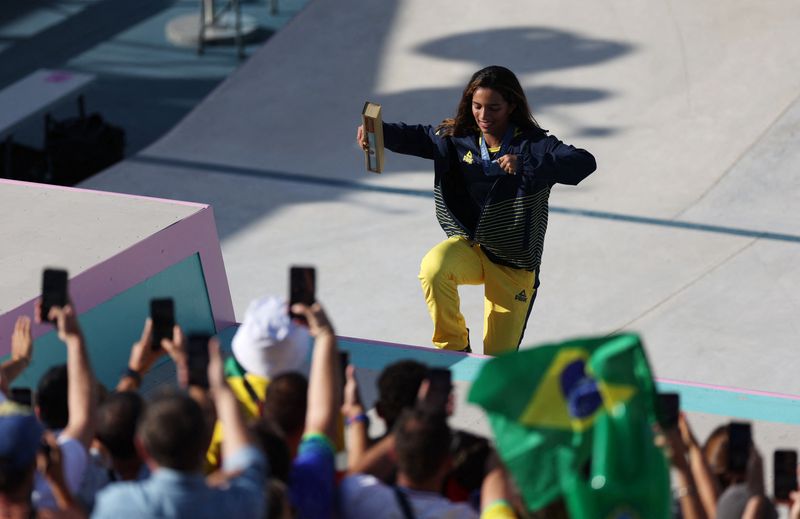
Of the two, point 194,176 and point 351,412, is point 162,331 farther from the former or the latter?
point 194,176

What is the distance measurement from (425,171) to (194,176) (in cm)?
170

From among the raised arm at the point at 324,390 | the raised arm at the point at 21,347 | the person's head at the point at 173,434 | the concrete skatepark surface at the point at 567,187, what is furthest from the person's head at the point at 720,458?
the raised arm at the point at 21,347

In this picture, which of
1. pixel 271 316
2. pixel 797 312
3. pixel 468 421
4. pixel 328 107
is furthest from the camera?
pixel 328 107

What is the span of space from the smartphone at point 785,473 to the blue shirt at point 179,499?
1611 millimetres

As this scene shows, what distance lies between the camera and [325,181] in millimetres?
9586

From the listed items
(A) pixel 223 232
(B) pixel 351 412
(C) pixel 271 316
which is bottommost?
(A) pixel 223 232

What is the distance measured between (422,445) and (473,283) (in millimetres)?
2851

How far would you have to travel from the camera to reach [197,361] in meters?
3.88

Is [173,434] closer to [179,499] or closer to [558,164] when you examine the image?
[179,499]

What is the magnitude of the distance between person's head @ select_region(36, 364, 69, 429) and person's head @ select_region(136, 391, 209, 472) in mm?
915

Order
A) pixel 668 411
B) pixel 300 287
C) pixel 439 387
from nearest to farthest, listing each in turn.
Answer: pixel 439 387 → pixel 668 411 → pixel 300 287

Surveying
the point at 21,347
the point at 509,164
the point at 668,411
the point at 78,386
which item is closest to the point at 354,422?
the point at 78,386

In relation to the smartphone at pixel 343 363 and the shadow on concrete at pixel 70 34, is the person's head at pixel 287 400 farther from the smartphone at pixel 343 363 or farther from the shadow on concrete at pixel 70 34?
the shadow on concrete at pixel 70 34

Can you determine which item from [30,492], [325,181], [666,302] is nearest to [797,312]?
[666,302]
